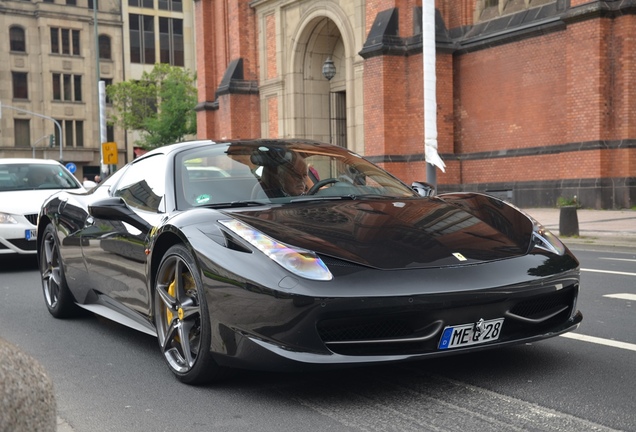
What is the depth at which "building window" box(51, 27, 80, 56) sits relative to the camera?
65812mm

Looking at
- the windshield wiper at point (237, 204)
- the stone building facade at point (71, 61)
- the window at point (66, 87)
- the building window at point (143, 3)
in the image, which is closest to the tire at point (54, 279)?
the windshield wiper at point (237, 204)

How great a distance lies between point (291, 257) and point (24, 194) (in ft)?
26.7

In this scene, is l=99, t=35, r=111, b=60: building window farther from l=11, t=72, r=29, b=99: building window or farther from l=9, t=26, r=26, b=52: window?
l=11, t=72, r=29, b=99: building window

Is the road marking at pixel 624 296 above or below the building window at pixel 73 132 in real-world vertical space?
Answer: below

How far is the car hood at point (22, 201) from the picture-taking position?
1075 centimetres

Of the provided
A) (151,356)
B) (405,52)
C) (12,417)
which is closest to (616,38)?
(405,52)

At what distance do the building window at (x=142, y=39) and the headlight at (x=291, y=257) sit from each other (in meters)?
66.9

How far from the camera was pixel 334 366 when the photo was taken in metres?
3.93

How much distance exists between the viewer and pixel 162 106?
164 ft

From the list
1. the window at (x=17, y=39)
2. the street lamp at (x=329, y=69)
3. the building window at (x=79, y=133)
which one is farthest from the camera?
the building window at (x=79, y=133)

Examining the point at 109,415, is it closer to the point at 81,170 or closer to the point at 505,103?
the point at 505,103

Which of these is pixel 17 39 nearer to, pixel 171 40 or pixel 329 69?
pixel 171 40

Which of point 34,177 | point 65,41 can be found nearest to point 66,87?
point 65,41

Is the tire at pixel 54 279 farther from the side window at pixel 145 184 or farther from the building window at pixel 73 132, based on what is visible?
the building window at pixel 73 132
